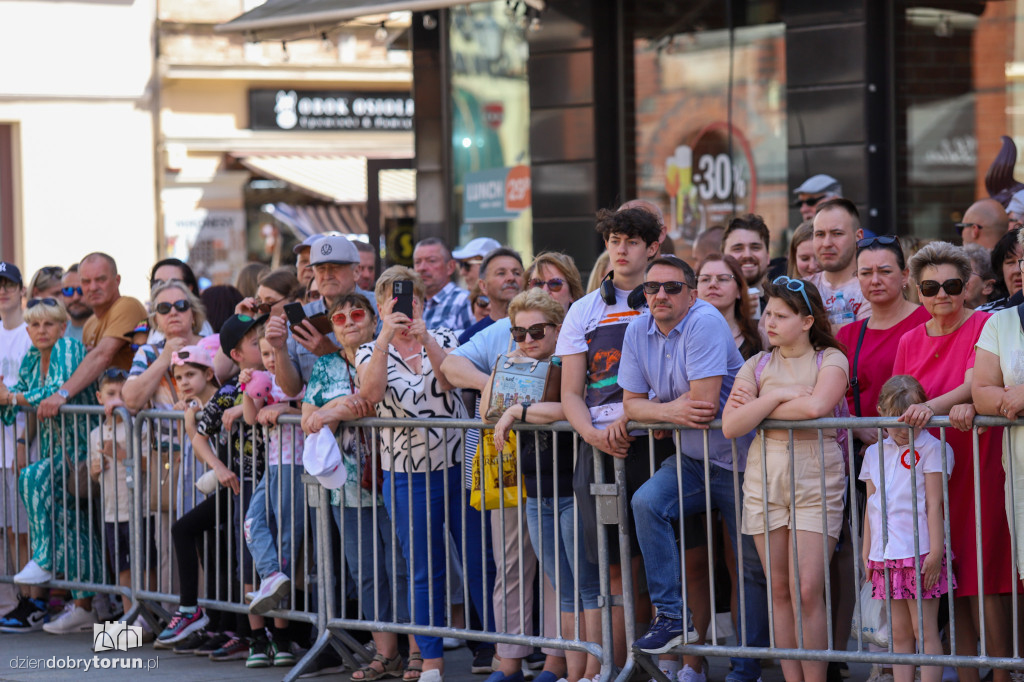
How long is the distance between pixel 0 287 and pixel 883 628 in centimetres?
613

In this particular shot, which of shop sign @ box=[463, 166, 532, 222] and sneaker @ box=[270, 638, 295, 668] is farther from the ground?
shop sign @ box=[463, 166, 532, 222]

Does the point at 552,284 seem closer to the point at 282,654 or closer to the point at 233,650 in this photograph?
the point at 282,654

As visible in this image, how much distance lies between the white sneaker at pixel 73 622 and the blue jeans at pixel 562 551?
344cm

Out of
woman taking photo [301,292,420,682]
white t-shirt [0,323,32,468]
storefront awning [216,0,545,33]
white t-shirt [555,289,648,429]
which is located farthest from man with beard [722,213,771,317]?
white t-shirt [0,323,32,468]

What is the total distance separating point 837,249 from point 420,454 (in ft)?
7.37

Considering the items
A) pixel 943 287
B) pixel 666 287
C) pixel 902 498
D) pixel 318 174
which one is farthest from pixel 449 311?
pixel 318 174

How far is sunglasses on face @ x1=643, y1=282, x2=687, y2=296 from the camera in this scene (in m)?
5.76

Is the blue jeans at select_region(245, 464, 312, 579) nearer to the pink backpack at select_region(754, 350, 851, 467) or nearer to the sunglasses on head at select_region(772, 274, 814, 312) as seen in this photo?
the pink backpack at select_region(754, 350, 851, 467)

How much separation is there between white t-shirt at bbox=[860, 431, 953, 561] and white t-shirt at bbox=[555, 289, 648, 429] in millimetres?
1139

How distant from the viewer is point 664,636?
5801 millimetres

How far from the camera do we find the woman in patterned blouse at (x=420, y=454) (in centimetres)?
656

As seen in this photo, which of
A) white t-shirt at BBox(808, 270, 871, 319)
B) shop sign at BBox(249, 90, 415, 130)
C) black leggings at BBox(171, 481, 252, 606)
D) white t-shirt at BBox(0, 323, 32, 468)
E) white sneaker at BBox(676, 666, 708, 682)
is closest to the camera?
white sneaker at BBox(676, 666, 708, 682)

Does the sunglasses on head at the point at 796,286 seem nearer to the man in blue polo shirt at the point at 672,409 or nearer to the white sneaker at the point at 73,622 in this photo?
the man in blue polo shirt at the point at 672,409

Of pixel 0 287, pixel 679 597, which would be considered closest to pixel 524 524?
pixel 679 597
